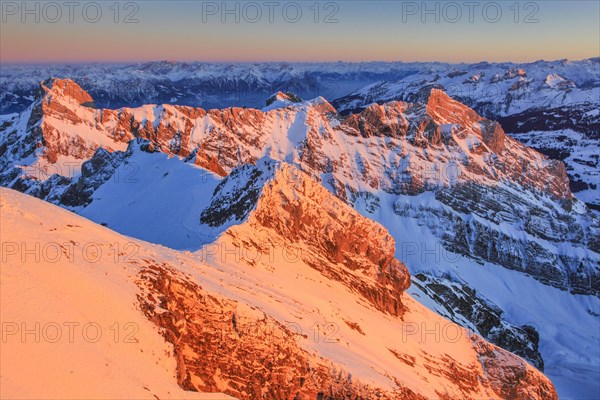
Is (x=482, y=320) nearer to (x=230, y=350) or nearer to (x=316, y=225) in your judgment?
(x=316, y=225)

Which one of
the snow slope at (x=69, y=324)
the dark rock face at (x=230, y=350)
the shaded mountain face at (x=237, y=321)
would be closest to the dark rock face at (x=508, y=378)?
the shaded mountain face at (x=237, y=321)

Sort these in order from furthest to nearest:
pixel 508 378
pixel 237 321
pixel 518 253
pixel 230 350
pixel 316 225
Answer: pixel 518 253, pixel 316 225, pixel 508 378, pixel 237 321, pixel 230 350

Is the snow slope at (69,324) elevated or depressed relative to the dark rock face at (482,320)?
elevated

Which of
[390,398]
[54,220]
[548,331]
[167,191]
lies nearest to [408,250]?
[548,331]

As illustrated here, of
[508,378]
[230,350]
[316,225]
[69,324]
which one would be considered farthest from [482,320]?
[69,324]

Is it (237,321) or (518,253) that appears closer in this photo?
(237,321)

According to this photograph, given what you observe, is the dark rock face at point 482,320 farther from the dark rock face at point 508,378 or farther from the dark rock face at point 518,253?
the dark rock face at point 518,253
